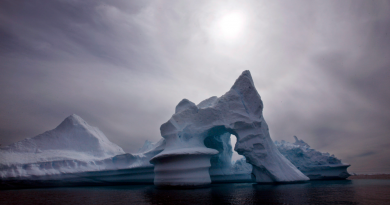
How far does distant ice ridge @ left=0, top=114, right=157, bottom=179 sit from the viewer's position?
1198 cm

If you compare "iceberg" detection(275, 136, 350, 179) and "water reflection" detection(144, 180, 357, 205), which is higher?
"iceberg" detection(275, 136, 350, 179)

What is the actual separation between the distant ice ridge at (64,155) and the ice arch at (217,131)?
3611mm

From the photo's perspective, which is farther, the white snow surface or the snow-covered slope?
the white snow surface

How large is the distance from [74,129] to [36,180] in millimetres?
3935

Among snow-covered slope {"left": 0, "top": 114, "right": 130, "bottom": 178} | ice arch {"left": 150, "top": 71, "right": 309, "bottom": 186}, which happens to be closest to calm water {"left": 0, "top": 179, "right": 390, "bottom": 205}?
ice arch {"left": 150, "top": 71, "right": 309, "bottom": 186}

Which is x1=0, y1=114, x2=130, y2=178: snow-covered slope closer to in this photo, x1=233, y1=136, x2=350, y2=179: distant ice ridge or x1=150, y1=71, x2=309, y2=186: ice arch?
x1=150, y1=71, x2=309, y2=186: ice arch

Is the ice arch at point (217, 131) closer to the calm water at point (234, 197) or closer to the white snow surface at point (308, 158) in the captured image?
the calm water at point (234, 197)

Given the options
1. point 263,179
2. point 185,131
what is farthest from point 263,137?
point 185,131

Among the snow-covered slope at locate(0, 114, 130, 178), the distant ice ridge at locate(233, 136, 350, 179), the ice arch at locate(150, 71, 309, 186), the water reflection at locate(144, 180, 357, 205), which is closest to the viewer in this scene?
the water reflection at locate(144, 180, 357, 205)

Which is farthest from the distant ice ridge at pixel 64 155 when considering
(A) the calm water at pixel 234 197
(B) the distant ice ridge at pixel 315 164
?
(B) the distant ice ridge at pixel 315 164

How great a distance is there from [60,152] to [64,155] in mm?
491

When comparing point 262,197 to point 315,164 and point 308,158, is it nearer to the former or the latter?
point 308,158

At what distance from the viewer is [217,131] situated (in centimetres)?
1264

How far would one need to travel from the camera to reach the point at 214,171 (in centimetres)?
1414
